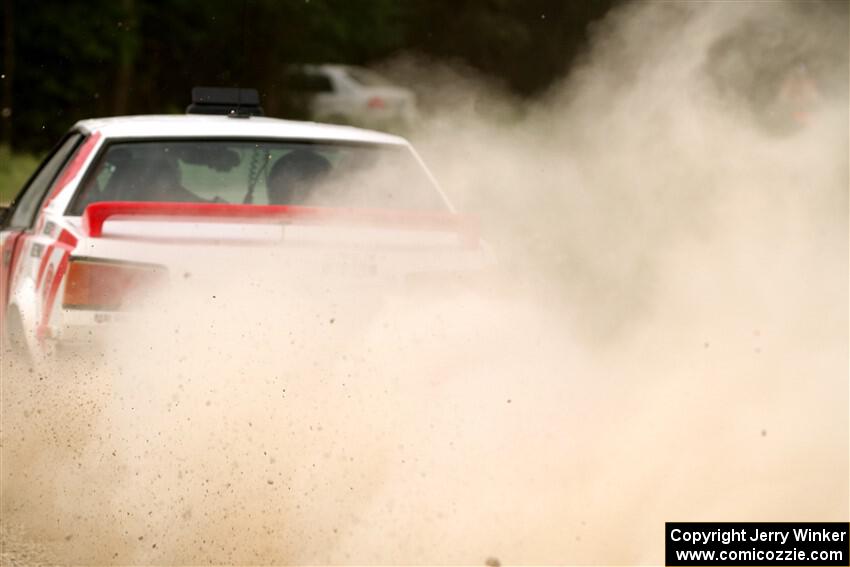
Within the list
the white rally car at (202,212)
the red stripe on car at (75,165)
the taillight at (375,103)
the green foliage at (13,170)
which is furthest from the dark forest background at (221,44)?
the red stripe on car at (75,165)

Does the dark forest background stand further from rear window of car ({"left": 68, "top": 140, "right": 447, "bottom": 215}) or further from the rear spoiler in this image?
the rear spoiler

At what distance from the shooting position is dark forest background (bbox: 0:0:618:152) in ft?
96.7

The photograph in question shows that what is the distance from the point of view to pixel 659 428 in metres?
6.88

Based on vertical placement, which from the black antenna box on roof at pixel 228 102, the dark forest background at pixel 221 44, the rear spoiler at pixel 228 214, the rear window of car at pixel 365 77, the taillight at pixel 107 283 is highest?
the rear spoiler at pixel 228 214

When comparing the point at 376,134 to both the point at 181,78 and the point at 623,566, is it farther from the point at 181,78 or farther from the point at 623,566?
the point at 181,78

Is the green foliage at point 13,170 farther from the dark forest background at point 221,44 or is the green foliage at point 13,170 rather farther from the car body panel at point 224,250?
the car body panel at point 224,250

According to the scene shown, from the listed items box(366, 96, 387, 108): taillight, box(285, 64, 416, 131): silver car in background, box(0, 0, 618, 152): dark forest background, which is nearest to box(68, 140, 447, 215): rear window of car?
box(0, 0, 618, 152): dark forest background

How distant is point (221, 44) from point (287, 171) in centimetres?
2596

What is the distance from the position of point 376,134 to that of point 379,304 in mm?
1696

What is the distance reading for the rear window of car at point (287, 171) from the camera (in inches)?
313

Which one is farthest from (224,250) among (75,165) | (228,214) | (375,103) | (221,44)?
(375,103)

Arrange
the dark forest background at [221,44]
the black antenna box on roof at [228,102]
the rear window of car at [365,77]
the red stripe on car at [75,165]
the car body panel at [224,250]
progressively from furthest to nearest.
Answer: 1. the rear window of car at [365,77]
2. the dark forest background at [221,44]
3. the black antenna box on roof at [228,102]
4. the red stripe on car at [75,165]
5. the car body panel at [224,250]

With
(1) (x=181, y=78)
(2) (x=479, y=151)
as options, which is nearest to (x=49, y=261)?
(2) (x=479, y=151)

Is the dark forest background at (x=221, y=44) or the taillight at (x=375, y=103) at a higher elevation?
the dark forest background at (x=221, y=44)
